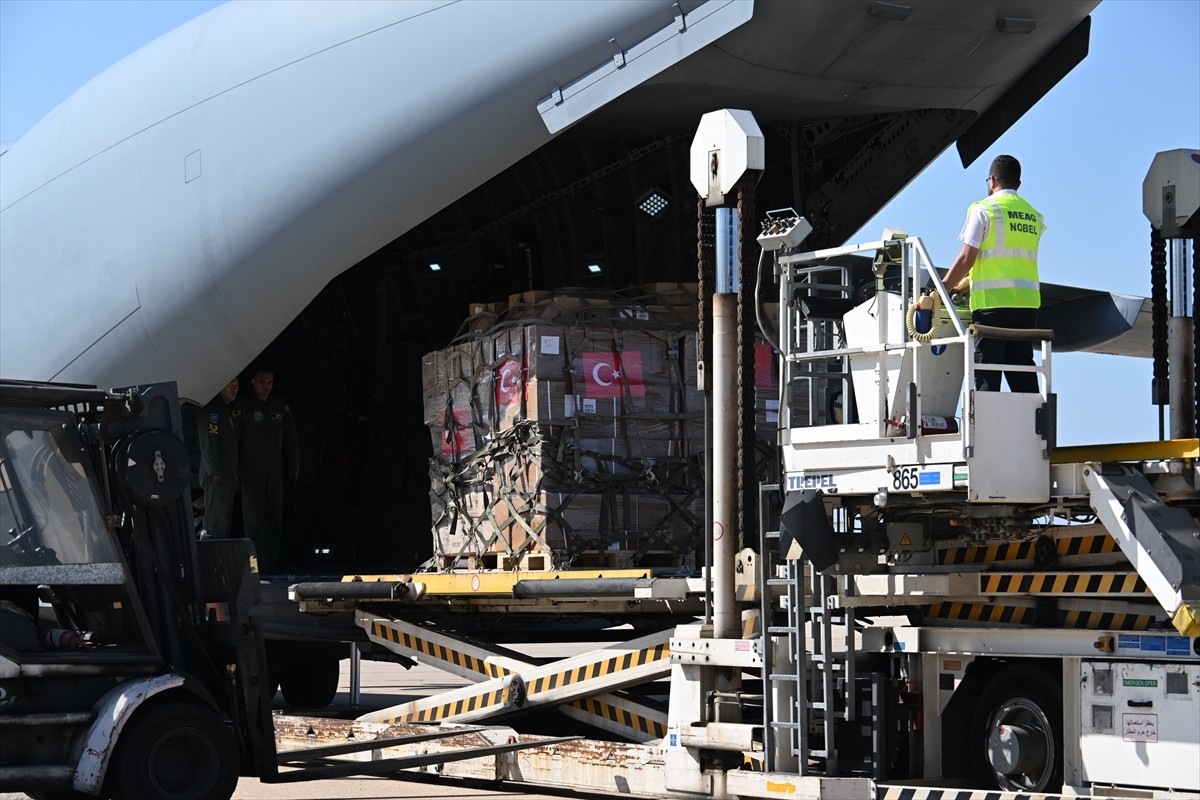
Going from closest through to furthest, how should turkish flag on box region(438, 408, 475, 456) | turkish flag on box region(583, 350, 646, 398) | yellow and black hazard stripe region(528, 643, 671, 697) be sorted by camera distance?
yellow and black hazard stripe region(528, 643, 671, 697) < turkish flag on box region(583, 350, 646, 398) < turkish flag on box region(438, 408, 475, 456)

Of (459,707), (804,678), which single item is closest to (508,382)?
(459,707)

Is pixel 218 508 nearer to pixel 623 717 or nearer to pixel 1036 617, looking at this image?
pixel 623 717

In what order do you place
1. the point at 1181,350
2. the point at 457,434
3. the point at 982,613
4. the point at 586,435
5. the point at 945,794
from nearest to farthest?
the point at 945,794 < the point at 982,613 < the point at 1181,350 < the point at 586,435 < the point at 457,434

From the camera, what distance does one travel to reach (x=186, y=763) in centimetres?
777

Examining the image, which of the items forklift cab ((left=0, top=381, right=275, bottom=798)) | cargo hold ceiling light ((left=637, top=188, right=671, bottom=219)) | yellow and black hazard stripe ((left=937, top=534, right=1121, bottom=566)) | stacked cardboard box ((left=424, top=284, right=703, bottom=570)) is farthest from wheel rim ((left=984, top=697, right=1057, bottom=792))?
cargo hold ceiling light ((left=637, top=188, right=671, bottom=219))

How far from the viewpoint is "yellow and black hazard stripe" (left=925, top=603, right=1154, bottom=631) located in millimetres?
7461

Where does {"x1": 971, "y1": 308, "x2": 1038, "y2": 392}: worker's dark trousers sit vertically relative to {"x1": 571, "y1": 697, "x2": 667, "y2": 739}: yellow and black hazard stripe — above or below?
above

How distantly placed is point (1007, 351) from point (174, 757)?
181 inches

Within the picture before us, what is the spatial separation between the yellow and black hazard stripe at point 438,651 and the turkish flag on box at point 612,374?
1.97 m

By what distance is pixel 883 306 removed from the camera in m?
7.73

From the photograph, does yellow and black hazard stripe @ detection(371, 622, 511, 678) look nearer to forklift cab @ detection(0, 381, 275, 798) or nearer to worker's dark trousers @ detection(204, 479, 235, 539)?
forklift cab @ detection(0, 381, 275, 798)

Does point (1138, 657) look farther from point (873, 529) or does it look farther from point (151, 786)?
point (151, 786)

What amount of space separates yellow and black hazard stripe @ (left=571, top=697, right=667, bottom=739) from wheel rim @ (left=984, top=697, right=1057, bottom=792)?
240cm

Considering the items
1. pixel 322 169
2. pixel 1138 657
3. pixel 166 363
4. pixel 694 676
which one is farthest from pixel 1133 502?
pixel 166 363
